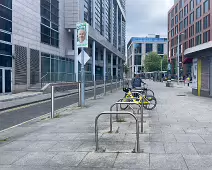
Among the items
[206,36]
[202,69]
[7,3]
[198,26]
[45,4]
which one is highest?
[198,26]

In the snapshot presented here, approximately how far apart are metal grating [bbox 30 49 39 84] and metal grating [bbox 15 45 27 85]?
48.0 inches

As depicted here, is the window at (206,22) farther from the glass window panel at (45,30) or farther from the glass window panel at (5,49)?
the glass window panel at (5,49)

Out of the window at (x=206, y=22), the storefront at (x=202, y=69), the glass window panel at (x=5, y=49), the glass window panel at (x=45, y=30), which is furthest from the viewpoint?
the window at (x=206, y=22)

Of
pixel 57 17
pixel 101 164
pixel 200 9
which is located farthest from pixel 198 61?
pixel 200 9

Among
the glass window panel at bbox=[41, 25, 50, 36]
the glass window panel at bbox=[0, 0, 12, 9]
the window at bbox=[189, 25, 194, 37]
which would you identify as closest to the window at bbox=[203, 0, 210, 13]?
the window at bbox=[189, 25, 194, 37]

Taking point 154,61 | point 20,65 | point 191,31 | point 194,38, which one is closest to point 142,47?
point 154,61

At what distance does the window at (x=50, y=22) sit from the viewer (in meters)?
29.0

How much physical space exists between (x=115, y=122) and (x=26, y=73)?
711 inches

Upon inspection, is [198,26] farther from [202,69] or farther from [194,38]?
[202,69]

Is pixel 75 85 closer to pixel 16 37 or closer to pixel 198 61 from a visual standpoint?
pixel 198 61

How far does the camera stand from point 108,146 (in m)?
5.90

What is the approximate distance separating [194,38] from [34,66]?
49.6 m

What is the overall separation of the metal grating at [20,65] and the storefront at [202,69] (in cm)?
1365

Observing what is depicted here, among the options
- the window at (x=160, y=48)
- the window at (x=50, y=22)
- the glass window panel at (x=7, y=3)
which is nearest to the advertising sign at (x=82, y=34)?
the glass window panel at (x=7, y=3)
